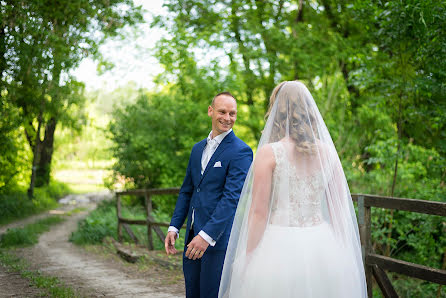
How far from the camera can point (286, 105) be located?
251 centimetres

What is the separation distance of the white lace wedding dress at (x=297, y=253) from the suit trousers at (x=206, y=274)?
538 millimetres

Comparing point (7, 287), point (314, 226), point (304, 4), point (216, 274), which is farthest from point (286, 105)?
point (304, 4)

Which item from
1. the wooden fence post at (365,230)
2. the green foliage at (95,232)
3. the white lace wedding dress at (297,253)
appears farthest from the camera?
the green foliage at (95,232)

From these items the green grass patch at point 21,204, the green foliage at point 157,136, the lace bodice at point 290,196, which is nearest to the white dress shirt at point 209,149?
the lace bodice at point 290,196

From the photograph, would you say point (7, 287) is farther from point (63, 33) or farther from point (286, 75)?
point (286, 75)

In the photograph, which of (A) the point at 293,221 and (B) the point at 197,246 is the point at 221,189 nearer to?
(B) the point at 197,246

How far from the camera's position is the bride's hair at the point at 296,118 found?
2467 mm

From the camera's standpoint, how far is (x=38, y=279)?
5.42 metres

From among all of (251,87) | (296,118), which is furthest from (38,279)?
(251,87)

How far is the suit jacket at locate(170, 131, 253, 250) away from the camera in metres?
2.87

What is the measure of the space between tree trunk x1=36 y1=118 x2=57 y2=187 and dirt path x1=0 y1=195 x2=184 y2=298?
998cm

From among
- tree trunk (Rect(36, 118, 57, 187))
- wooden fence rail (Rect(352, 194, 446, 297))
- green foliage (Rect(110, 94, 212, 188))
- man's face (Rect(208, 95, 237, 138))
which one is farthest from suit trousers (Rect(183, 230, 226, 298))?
tree trunk (Rect(36, 118, 57, 187))

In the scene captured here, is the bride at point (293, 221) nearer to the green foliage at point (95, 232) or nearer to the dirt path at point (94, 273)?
the dirt path at point (94, 273)

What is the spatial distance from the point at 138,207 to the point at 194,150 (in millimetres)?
11320
